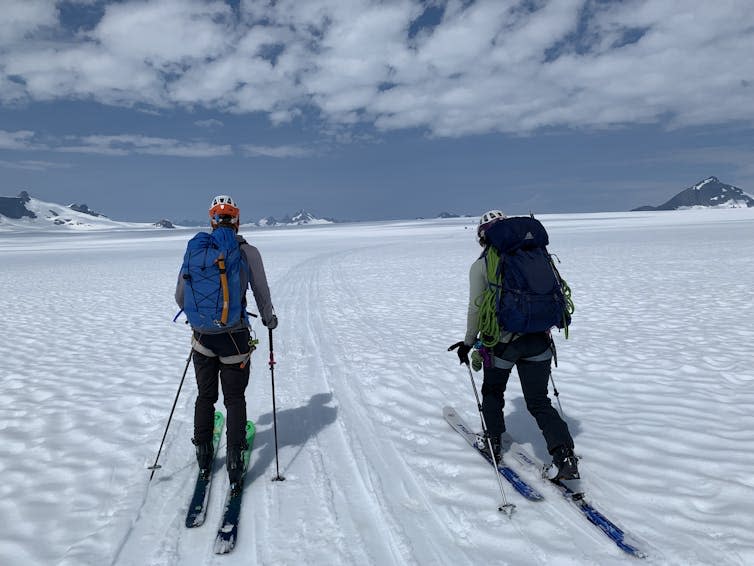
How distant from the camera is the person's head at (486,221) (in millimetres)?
4826

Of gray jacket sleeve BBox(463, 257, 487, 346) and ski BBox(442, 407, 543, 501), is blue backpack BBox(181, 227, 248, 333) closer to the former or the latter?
gray jacket sleeve BBox(463, 257, 487, 346)


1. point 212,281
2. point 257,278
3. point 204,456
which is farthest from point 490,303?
point 204,456

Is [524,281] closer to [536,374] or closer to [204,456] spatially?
[536,374]

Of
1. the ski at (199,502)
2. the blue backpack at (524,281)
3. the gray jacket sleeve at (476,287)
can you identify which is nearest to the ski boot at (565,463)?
the blue backpack at (524,281)

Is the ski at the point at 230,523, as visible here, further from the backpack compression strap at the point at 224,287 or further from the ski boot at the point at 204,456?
the backpack compression strap at the point at 224,287

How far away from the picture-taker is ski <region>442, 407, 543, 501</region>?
15.1 feet

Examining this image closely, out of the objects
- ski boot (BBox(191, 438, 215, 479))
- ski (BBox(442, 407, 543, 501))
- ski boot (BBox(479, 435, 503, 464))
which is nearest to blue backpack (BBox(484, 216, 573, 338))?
ski boot (BBox(479, 435, 503, 464))

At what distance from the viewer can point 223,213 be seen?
4.82m

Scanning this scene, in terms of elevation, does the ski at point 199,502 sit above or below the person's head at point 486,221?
below

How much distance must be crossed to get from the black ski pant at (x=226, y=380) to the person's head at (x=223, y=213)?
1095 millimetres

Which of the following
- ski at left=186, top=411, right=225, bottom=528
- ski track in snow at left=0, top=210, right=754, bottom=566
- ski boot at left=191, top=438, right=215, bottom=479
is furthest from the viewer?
ski boot at left=191, top=438, right=215, bottom=479

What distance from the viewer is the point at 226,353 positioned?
4.74 metres

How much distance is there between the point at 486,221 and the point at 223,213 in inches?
105

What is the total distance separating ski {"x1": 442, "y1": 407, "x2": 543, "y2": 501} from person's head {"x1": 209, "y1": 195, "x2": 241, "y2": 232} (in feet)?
12.1
